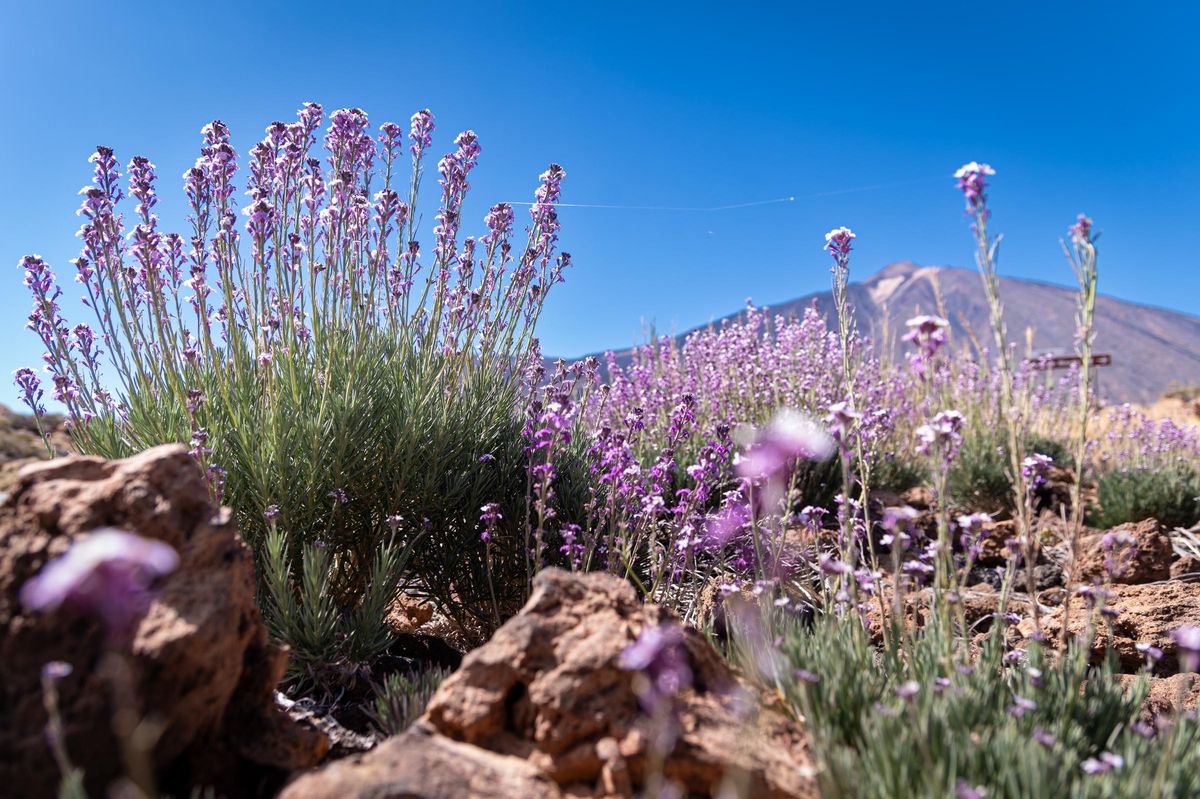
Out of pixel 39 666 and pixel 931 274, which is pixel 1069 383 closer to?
pixel 931 274

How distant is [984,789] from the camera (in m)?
1.63

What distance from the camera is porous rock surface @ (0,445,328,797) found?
63.6 inches

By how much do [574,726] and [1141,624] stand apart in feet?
11.1

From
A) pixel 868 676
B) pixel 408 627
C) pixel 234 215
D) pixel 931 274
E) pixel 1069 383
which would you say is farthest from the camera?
pixel 1069 383

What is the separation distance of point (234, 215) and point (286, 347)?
67 cm

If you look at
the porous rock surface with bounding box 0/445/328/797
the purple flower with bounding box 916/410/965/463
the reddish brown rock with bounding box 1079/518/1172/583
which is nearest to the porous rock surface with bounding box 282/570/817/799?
the porous rock surface with bounding box 0/445/328/797

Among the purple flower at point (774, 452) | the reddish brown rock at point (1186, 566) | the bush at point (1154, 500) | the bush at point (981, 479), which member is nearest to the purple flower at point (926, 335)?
the purple flower at point (774, 452)

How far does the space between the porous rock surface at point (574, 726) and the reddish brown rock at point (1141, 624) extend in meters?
2.29

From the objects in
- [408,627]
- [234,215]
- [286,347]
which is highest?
[234,215]

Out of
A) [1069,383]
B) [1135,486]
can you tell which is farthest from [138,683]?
[1069,383]

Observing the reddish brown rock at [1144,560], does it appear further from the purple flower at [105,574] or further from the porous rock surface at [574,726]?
the purple flower at [105,574]

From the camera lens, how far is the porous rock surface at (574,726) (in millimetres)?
1678

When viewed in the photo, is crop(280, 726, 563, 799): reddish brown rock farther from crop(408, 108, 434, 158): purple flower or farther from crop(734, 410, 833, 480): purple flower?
crop(408, 108, 434, 158): purple flower

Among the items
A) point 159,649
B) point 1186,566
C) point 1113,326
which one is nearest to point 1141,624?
point 1186,566
